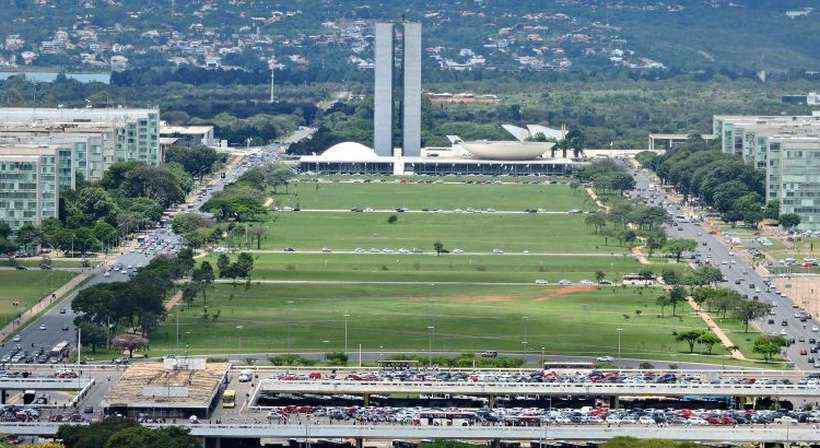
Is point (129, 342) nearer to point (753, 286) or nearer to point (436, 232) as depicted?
point (753, 286)

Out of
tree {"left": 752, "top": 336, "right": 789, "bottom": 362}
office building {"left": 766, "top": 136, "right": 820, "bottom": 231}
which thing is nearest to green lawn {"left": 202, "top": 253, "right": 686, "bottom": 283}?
office building {"left": 766, "top": 136, "right": 820, "bottom": 231}

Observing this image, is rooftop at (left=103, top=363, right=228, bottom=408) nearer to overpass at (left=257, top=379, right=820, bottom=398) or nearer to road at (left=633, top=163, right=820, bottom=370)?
overpass at (left=257, top=379, right=820, bottom=398)

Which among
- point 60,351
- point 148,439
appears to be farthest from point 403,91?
point 148,439

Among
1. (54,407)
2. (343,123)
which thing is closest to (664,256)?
(54,407)

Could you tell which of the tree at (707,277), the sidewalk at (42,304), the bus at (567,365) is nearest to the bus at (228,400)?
the bus at (567,365)

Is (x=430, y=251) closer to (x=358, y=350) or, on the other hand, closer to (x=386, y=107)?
(x=358, y=350)

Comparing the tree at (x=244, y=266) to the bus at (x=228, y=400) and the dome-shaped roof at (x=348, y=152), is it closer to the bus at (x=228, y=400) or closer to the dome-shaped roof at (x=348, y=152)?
the bus at (x=228, y=400)
